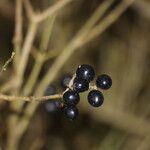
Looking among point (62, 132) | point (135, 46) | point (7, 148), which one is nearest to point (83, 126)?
point (62, 132)

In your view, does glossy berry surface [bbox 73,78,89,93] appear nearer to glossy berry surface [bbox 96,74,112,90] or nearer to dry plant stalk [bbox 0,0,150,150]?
glossy berry surface [bbox 96,74,112,90]

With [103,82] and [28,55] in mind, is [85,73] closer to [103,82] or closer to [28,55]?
[103,82]

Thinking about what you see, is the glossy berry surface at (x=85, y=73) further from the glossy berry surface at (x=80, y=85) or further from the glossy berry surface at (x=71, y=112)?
the glossy berry surface at (x=71, y=112)

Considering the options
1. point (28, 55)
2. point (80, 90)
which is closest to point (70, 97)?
point (80, 90)

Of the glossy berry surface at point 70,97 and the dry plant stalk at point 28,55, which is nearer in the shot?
the glossy berry surface at point 70,97

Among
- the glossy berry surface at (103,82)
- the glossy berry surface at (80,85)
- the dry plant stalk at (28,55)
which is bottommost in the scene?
the glossy berry surface at (80,85)

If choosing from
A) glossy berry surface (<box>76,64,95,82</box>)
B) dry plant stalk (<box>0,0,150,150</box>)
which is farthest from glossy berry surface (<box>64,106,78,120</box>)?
dry plant stalk (<box>0,0,150,150</box>)

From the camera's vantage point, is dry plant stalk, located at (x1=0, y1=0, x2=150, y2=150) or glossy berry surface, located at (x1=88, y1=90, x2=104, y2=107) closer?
glossy berry surface, located at (x1=88, y1=90, x2=104, y2=107)

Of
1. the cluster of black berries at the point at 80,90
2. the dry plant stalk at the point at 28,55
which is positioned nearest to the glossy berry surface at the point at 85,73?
the cluster of black berries at the point at 80,90

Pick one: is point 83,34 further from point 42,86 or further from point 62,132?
point 62,132

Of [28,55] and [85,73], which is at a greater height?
[28,55]

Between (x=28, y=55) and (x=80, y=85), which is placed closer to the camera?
(x=80, y=85)
